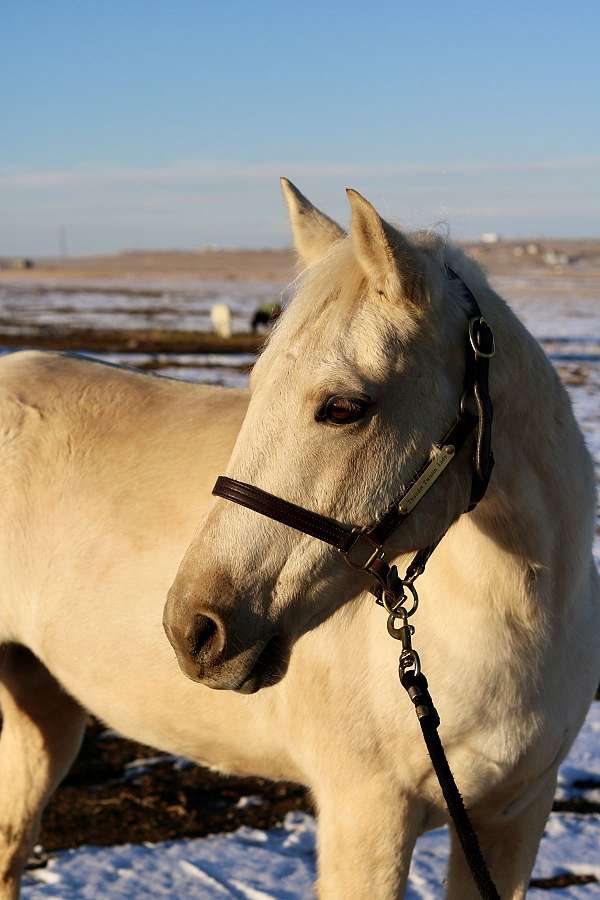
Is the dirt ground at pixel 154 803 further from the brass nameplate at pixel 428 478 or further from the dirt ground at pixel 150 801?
the brass nameplate at pixel 428 478

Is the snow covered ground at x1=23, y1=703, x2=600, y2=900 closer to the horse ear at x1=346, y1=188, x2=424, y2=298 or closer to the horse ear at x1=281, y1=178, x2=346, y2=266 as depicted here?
the horse ear at x1=281, y1=178, x2=346, y2=266

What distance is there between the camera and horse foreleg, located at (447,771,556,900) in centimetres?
291

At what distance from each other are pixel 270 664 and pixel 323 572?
24 centimetres

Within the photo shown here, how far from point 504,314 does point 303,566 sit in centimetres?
83

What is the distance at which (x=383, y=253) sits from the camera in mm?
2088

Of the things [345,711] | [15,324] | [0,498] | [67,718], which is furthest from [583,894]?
[15,324]

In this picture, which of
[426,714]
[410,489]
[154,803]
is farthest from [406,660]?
[154,803]

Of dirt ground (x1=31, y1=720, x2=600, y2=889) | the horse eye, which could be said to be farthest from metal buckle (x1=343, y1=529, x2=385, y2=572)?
dirt ground (x1=31, y1=720, x2=600, y2=889)

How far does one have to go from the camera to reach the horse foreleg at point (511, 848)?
115 inches

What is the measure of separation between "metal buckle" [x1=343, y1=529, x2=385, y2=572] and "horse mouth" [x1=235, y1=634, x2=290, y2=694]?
0.24 metres

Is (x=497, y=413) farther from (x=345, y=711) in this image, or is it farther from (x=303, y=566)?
(x=345, y=711)

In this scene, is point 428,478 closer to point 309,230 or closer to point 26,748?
point 309,230

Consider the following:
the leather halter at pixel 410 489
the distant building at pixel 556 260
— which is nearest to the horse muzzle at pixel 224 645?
the leather halter at pixel 410 489

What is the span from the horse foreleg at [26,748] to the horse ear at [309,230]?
77.6 inches
